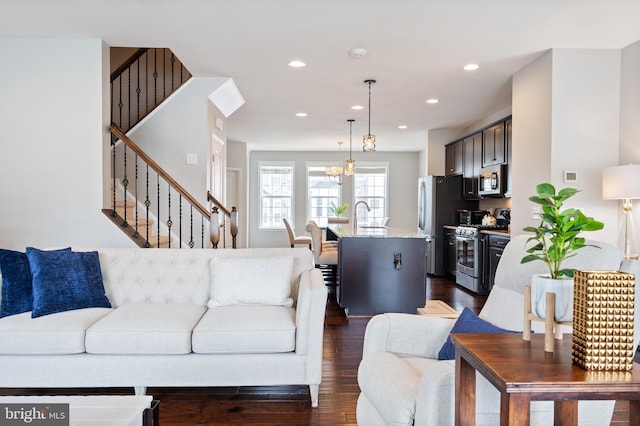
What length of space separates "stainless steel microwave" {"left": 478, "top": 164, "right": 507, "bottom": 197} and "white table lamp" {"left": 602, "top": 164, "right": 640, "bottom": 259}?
1.94 meters

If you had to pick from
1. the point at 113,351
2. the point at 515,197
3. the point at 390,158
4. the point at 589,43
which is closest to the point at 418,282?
the point at 515,197

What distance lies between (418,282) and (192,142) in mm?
3254

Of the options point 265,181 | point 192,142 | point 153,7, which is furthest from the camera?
point 265,181

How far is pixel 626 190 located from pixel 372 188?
752 centimetres

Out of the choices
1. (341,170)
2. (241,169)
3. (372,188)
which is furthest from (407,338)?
(372,188)

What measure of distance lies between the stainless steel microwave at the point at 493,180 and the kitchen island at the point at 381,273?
208 centimetres

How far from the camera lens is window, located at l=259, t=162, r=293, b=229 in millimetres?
10789

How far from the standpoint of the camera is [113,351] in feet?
7.70

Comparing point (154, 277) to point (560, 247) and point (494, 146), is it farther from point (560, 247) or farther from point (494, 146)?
point (494, 146)

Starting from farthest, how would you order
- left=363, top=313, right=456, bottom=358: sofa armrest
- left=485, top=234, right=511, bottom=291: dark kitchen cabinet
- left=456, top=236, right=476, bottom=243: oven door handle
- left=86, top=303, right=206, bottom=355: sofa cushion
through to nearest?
1. left=456, top=236, right=476, bottom=243: oven door handle
2. left=485, top=234, right=511, bottom=291: dark kitchen cabinet
3. left=86, top=303, right=206, bottom=355: sofa cushion
4. left=363, top=313, right=456, bottom=358: sofa armrest

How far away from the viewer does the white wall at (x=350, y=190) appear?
10.8 meters

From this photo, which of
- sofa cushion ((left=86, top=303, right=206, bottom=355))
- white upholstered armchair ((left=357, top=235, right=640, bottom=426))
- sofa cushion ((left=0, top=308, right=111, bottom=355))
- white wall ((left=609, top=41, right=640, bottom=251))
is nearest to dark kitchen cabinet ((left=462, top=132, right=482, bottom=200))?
white wall ((left=609, top=41, right=640, bottom=251))

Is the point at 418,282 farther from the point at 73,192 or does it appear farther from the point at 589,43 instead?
the point at 73,192

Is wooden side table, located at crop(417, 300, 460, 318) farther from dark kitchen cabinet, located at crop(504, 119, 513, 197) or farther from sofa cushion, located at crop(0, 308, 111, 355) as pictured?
sofa cushion, located at crop(0, 308, 111, 355)
